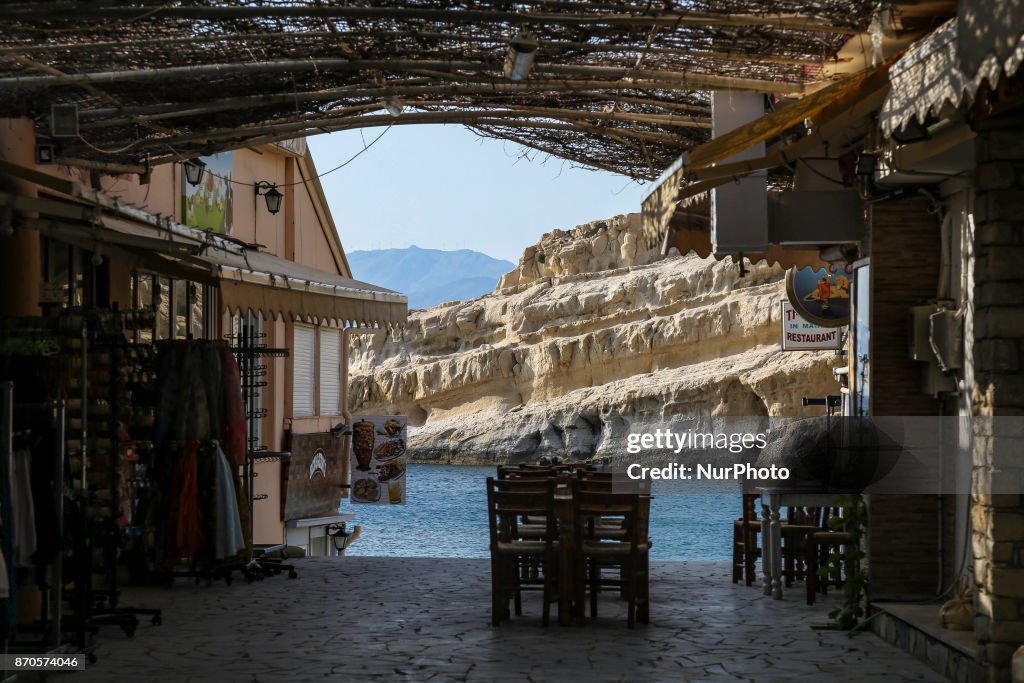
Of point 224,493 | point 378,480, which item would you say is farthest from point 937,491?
point 378,480

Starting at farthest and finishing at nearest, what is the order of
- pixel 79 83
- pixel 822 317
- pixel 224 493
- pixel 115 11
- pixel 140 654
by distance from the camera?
pixel 822 317
pixel 224 493
pixel 79 83
pixel 140 654
pixel 115 11

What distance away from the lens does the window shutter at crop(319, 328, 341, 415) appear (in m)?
20.2

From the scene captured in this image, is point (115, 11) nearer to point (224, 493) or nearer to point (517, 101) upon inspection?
point (517, 101)

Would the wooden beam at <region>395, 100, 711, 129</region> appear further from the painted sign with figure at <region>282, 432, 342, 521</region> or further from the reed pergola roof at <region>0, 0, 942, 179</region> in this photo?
the painted sign with figure at <region>282, 432, 342, 521</region>

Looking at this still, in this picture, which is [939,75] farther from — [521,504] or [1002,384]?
[521,504]

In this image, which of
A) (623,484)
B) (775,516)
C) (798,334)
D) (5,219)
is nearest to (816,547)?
(775,516)

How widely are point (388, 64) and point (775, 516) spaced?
4693mm

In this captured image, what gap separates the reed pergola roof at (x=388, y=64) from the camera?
7637 millimetres

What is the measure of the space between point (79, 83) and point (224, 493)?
11.3ft

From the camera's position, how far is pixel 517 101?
10023 millimetres

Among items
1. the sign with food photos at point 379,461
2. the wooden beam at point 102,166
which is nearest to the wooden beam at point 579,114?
the wooden beam at point 102,166

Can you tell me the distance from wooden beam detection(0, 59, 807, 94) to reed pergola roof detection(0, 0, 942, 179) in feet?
0.04

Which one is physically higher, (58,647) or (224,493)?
(224,493)

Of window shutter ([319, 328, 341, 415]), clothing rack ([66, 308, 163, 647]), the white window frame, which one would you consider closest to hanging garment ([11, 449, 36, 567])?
clothing rack ([66, 308, 163, 647])
